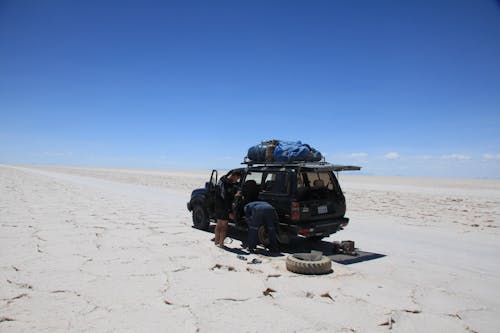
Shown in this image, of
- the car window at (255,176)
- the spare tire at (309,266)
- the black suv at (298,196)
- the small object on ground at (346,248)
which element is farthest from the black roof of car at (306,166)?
the spare tire at (309,266)

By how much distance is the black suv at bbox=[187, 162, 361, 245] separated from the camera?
301 inches

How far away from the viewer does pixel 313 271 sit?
6.22 metres

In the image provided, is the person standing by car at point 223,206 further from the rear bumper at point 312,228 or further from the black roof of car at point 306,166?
the rear bumper at point 312,228

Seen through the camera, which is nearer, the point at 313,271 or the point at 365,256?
the point at 313,271

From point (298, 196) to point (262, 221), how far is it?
897 millimetres

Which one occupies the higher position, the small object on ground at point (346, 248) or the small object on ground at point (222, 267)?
the small object on ground at point (346, 248)

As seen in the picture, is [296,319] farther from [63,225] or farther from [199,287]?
[63,225]

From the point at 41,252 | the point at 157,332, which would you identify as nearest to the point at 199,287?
the point at 157,332

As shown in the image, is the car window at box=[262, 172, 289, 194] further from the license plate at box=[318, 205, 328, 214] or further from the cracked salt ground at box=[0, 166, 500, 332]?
the cracked salt ground at box=[0, 166, 500, 332]

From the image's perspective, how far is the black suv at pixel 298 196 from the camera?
25.1ft

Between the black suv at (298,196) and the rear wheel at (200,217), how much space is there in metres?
1.47

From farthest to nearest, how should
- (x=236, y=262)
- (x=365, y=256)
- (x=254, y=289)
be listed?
1. (x=365, y=256)
2. (x=236, y=262)
3. (x=254, y=289)

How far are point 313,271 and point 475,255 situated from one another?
390cm

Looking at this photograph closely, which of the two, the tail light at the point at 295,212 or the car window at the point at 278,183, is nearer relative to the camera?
the tail light at the point at 295,212
